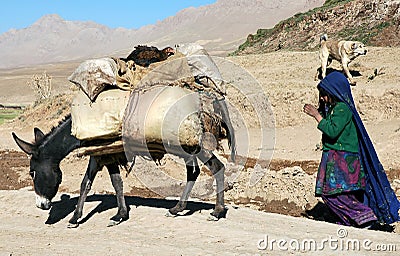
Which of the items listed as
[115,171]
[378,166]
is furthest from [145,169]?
[378,166]

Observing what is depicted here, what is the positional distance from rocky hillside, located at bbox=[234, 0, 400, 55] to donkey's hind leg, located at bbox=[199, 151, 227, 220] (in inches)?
749

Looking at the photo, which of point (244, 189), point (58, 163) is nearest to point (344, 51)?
point (244, 189)

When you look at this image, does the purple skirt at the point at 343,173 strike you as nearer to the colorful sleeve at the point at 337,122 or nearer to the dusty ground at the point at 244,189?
the colorful sleeve at the point at 337,122

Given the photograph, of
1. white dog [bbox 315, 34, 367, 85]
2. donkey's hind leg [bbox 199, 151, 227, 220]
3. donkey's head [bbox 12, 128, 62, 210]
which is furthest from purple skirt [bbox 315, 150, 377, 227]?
white dog [bbox 315, 34, 367, 85]

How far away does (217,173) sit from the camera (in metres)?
6.20

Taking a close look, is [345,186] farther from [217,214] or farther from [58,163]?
[58,163]

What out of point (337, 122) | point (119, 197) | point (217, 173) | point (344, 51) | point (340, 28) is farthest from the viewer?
point (340, 28)

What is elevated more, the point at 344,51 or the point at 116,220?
the point at 344,51

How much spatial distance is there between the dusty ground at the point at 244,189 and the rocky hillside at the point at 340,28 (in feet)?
17.8

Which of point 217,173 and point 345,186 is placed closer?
point 345,186

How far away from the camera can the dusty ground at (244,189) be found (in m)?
5.43

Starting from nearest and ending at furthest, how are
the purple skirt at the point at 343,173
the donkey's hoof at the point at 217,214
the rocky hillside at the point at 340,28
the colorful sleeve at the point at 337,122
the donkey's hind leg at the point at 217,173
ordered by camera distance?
the colorful sleeve at the point at 337,122 < the purple skirt at the point at 343,173 < the donkey's hind leg at the point at 217,173 < the donkey's hoof at the point at 217,214 < the rocky hillside at the point at 340,28

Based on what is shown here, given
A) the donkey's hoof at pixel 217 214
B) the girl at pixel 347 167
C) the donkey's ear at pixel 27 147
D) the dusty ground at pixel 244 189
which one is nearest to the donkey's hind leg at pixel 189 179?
the dusty ground at pixel 244 189

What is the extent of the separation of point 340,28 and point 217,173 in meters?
24.9
